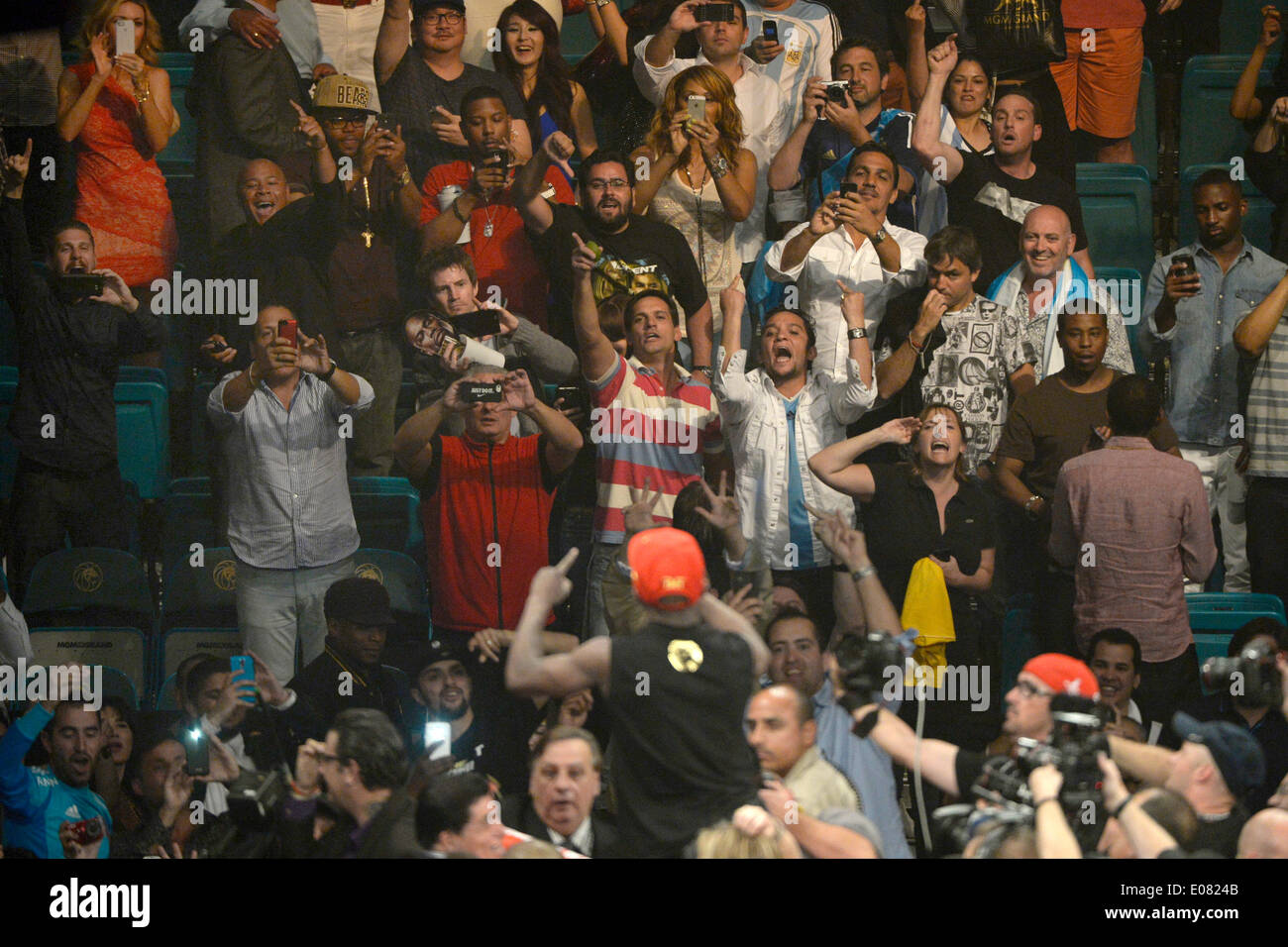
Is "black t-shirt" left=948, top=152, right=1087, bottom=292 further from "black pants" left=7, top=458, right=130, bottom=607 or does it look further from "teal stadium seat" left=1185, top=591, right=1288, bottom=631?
"black pants" left=7, top=458, right=130, bottom=607

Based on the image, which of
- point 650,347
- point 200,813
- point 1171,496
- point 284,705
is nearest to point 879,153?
point 650,347

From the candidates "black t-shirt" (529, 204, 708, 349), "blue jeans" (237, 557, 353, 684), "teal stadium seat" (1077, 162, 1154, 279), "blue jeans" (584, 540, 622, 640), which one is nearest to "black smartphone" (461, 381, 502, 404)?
"black t-shirt" (529, 204, 708, 349)

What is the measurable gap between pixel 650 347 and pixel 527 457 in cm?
63

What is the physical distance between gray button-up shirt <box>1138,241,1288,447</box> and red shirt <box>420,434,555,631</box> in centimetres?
260

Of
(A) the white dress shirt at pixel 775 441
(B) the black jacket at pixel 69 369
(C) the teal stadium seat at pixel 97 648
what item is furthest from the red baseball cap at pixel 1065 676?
(B) the black jacket at pixel 69 369

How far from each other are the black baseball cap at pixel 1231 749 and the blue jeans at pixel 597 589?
205 cm

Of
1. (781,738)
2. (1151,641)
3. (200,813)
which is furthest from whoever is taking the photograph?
(1151,641)

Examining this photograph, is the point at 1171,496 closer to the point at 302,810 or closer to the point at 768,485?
the point at 768,485

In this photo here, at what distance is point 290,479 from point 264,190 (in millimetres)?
1249

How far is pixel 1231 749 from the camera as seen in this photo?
5836 mm

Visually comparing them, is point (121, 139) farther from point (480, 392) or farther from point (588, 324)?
point (588, 324)

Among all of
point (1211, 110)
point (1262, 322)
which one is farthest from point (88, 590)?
point (1211, 110)

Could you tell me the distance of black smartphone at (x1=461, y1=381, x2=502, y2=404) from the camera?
6.62 metres

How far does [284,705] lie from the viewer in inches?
245
